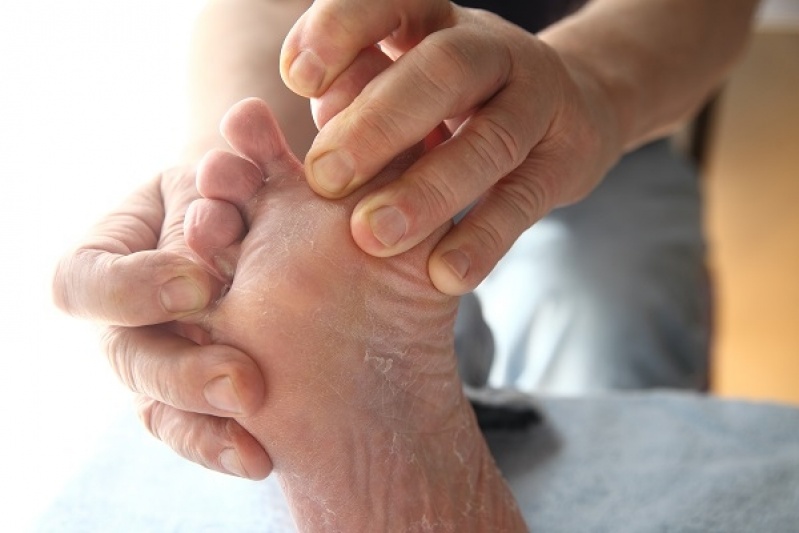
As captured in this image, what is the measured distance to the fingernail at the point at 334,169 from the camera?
49 cm

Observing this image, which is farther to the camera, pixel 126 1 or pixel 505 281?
pixel 505 281

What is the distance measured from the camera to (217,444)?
514mm

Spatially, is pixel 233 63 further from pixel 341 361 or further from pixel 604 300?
pixel 604 300

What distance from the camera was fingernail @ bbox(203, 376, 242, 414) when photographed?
0.48m

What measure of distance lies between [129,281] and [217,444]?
0.35 ft

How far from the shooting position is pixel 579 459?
78 cm

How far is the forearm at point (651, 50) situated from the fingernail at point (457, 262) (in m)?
0.27

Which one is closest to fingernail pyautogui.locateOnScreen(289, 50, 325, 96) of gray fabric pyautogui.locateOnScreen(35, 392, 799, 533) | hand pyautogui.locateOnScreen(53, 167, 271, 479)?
hand pyautogui.locateOnScreen(53, 167, 271, 479)

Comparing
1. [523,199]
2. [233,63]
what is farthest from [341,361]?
[233,63]

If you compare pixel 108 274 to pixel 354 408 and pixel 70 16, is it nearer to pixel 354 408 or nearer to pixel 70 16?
pixel 354 408

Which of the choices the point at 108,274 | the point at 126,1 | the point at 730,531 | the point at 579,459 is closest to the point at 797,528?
the point at 730,531

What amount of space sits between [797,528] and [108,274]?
54cm

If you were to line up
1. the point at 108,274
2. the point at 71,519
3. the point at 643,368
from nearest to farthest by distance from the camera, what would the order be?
the point at 108,274 → the point at 71,519 → the point at 643,368

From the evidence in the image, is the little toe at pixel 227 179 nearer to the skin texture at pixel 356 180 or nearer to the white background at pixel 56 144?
the skin texture at pixel 356 180
